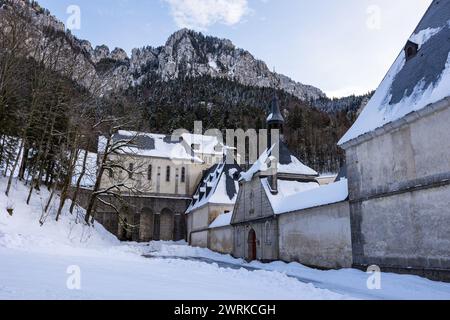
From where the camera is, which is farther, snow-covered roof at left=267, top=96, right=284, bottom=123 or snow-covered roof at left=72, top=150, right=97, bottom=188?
snow-covered roof at left=267, top=96, right=284, bottom=123

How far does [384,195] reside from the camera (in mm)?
15539

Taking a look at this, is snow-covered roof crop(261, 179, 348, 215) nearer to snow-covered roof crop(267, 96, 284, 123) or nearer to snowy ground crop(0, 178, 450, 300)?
snowy ground crop(0, 178, 450, 300)

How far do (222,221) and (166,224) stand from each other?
2128 centimetres

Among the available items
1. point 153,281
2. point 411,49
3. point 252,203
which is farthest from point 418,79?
point 252,203

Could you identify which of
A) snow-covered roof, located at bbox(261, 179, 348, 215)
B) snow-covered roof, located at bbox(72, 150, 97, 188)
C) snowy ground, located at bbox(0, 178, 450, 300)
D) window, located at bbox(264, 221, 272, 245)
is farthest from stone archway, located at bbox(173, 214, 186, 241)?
snowy ground, located at bbox(0, 178, 450, 300)

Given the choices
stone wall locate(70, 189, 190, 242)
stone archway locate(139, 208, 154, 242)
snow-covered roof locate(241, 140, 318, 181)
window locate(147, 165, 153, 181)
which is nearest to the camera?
snow-covered roof locate(241, 140, 318, 181)

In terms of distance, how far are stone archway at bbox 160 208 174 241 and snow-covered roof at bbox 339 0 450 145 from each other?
4156cm

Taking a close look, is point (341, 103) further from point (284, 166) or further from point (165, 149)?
point (284, 166)

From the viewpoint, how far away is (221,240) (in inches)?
1438

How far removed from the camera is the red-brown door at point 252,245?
2866 centimetres

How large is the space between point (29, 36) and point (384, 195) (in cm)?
2081

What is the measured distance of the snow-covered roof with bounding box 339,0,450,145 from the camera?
549 inches
